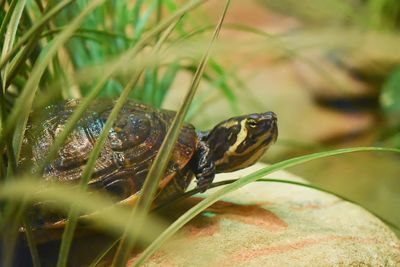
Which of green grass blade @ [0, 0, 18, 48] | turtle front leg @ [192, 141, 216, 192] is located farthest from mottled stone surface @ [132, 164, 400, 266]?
green grass blade @ [0, 0, 18, 48]

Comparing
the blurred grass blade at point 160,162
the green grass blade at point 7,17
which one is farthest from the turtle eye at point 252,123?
the green grass blade at point 7,17

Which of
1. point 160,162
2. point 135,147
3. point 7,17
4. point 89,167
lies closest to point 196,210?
point 160,162

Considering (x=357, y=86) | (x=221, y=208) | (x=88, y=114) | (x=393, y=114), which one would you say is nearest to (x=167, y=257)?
(x=221, y=208)

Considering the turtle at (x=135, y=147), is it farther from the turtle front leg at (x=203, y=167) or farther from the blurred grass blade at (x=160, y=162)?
the blurred grass blade at (x=160, y=162)

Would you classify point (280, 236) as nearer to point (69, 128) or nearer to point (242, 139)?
point (242, 139)

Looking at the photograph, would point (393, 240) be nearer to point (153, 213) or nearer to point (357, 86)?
point (153, 213)

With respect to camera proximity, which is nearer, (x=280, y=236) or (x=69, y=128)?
(x=69, y=128)
